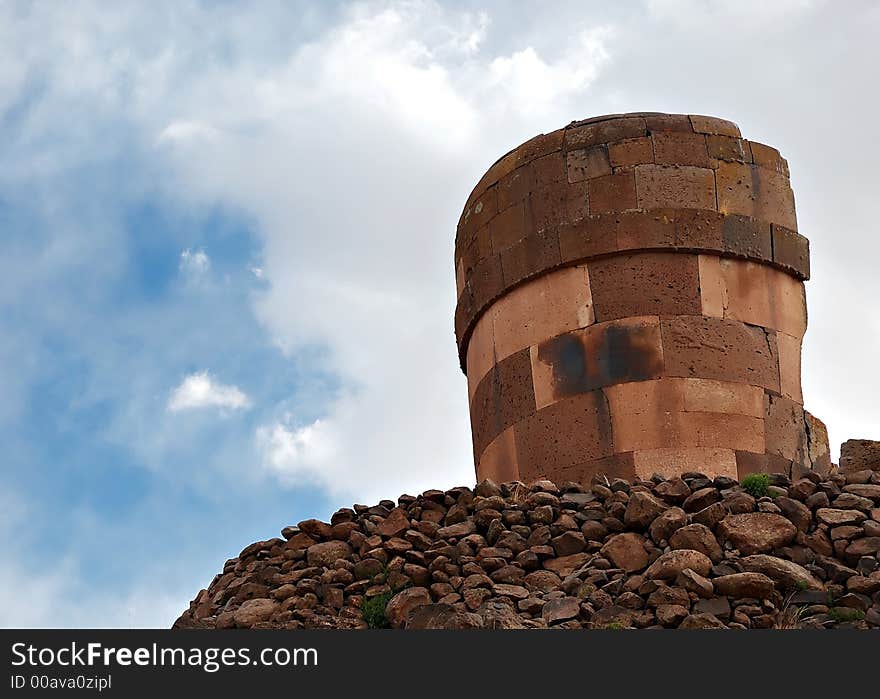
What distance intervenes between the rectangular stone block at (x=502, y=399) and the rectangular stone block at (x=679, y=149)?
6.42 feet

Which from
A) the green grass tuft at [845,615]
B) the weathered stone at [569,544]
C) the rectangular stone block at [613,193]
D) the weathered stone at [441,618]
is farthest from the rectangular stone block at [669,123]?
the weathered stone at [441,618]

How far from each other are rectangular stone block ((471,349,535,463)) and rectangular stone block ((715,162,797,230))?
6.81 feet

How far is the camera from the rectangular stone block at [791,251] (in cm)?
1386

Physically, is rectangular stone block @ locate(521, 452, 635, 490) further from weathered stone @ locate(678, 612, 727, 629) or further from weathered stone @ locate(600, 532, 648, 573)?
weathered stone @ locate(678, 612, 727, 629)

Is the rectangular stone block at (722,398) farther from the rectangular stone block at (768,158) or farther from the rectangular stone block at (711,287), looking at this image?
the rectangular stone block at (768,158)

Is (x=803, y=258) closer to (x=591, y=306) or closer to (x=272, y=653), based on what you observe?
(x=591, y=306)

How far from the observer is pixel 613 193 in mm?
13758

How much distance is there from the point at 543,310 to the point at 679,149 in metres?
1.73

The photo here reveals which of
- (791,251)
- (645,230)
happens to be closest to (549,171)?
(645,230)

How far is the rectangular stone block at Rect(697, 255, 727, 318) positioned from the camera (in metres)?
13.4

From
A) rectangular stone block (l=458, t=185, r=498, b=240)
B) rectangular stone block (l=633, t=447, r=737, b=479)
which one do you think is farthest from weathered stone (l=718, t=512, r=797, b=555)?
rectangular stone block (l=458, t=185, r=498, b=240)

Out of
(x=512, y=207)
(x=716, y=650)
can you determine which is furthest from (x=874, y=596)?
(x=512, y=207)

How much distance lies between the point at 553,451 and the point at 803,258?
275cm

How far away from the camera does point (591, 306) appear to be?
44.3 ft
